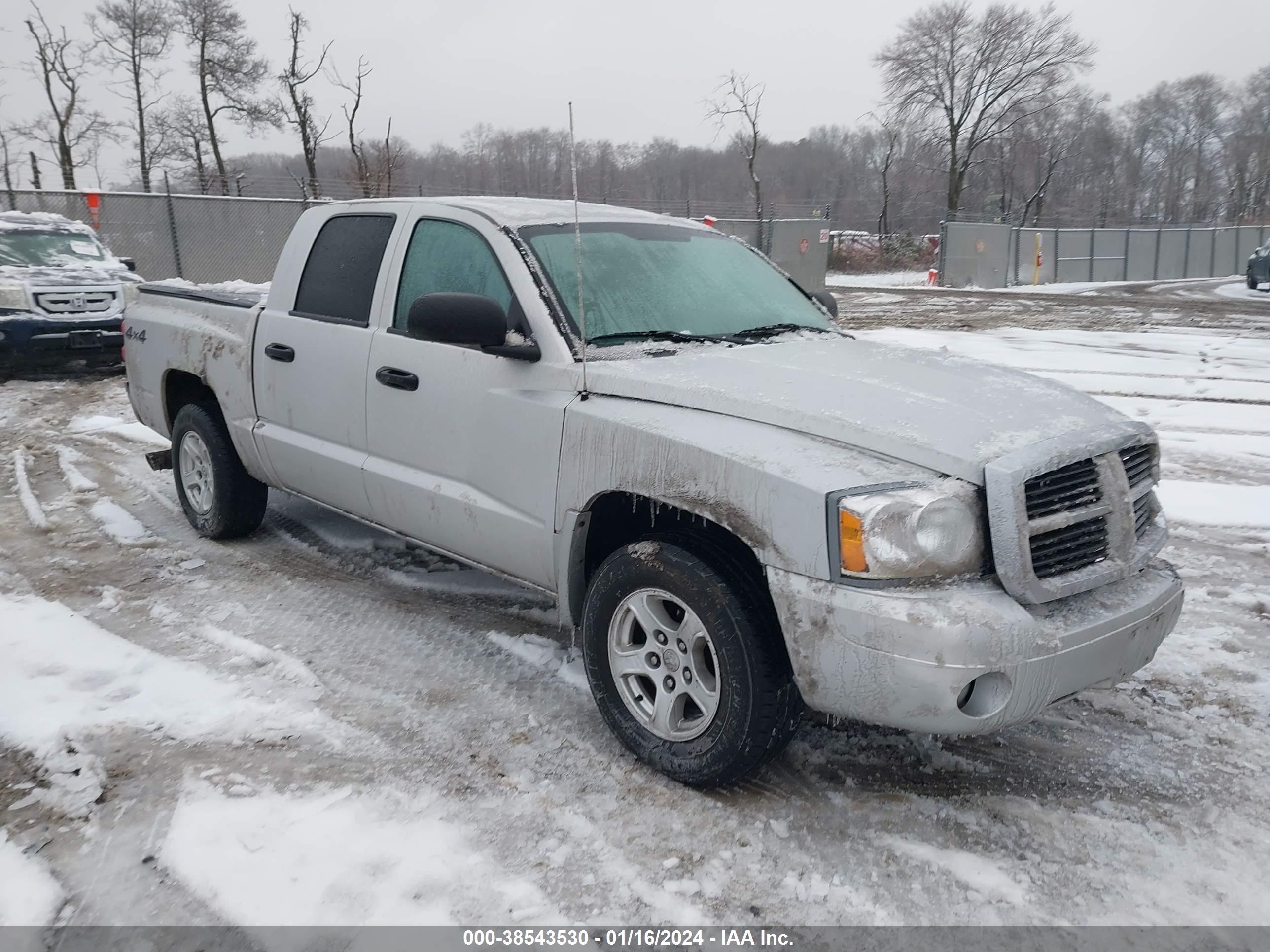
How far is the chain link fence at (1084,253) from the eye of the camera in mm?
30594

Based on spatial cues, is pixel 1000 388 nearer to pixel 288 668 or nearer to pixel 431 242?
pixel 431 242

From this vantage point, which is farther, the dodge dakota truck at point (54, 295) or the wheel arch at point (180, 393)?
the dodge dakota truck at point (54, 295)

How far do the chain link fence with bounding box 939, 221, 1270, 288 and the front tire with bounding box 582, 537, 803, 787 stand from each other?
29.5 metres

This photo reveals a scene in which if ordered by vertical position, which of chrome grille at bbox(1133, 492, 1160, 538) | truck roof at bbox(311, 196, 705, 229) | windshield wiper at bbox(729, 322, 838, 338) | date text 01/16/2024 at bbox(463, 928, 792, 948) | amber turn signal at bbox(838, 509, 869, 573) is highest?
truck roof at bbox(311, 196, 705, 229)

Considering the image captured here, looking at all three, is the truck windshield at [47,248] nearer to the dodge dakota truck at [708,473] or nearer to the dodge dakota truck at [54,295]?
the dodge dakota truck at [54,295]

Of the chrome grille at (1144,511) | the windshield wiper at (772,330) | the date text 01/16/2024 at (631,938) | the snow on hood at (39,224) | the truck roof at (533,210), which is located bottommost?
the date text 01/16/2024 at (631,938)

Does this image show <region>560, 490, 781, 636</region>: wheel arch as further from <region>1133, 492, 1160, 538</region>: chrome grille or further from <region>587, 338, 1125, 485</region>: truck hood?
<region>1133, 492, 1160, 538</region>: chrome grille

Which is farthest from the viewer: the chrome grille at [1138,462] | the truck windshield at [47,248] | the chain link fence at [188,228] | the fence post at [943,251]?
the fence post at [943,251]

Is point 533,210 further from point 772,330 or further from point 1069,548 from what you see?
point 1069,548

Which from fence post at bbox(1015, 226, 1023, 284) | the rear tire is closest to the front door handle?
the rear tire

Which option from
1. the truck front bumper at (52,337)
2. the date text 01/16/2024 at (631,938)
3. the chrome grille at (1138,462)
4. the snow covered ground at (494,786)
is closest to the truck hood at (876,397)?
A: the chrome grille at (1138,462)

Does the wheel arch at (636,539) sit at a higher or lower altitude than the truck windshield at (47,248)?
lower

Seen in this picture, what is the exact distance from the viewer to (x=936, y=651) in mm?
2480

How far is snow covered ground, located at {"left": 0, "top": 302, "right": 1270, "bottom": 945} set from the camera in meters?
2.55
